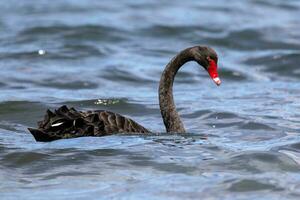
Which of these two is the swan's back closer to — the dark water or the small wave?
the dark water

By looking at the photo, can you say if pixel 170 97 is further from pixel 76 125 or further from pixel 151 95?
pixel 151 95

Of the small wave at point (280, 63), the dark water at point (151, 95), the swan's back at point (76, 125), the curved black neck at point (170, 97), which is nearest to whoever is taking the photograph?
the dark water at point (151, 95)

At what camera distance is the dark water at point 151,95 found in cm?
956

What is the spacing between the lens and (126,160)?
10.4 m

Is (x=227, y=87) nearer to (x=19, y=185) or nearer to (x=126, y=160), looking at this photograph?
(x=126, y=160)

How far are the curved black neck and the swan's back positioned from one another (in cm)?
87

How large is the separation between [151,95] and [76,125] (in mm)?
5083

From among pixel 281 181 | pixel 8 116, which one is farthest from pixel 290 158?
pixel 8 116

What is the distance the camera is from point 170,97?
37.7 feet

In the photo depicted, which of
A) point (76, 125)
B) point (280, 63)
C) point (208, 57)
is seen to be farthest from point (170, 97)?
point (280, 63)

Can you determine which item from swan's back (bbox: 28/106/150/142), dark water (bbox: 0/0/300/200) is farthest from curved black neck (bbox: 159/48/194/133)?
swan's back (bbox: 28/106/150/142)

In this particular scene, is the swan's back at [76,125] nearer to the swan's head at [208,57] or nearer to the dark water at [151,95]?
the dark water at [151,95]

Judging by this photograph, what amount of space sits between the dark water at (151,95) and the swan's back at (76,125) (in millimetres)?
133

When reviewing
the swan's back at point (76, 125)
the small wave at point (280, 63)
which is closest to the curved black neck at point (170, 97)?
the swan's back at point (76, 125)
